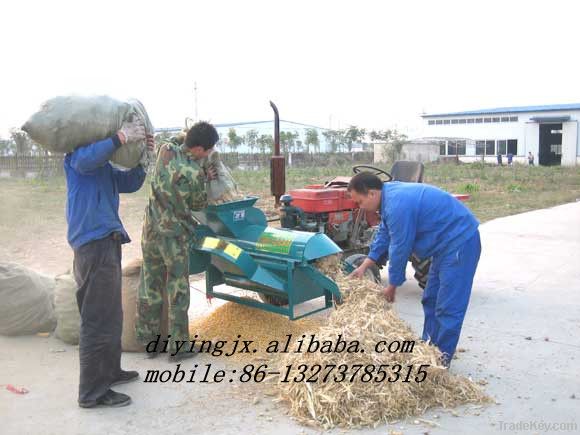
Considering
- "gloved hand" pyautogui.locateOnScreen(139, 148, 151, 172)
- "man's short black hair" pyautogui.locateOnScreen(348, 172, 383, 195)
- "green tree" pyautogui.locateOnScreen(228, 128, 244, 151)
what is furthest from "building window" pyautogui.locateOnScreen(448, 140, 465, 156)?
"gloved hand" pyautogui.locateOnScreen(139, 148, 151, 172)

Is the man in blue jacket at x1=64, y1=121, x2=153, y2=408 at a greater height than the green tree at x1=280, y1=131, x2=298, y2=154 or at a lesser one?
lesser

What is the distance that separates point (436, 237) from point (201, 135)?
1797 millimetres

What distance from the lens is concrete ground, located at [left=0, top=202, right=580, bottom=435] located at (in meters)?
3.52

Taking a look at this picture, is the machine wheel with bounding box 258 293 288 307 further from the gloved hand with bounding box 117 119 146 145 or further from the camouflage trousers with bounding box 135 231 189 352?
the gloved hand with bounding box 117 119 146 145

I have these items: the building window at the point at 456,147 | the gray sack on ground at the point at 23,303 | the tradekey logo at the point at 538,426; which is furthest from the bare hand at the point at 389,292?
the building window at the point at 456,147

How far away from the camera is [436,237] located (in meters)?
4.11

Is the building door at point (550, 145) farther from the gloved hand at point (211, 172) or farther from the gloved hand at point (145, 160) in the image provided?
the gloved hand at point (145, 160)

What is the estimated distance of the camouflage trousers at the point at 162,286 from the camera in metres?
4.40

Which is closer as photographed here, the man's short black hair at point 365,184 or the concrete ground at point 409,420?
the concrete ground at point 409,420

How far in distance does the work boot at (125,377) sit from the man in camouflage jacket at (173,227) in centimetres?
38

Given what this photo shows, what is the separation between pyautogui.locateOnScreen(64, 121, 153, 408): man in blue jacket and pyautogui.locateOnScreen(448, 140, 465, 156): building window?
166 ft

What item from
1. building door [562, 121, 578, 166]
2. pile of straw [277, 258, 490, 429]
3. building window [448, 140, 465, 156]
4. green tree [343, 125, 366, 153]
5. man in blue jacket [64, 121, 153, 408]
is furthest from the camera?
green tree [343, 125, 366, 153]

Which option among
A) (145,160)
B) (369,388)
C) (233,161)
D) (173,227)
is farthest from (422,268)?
(233,161)

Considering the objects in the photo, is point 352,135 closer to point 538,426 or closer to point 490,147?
point 490,147
